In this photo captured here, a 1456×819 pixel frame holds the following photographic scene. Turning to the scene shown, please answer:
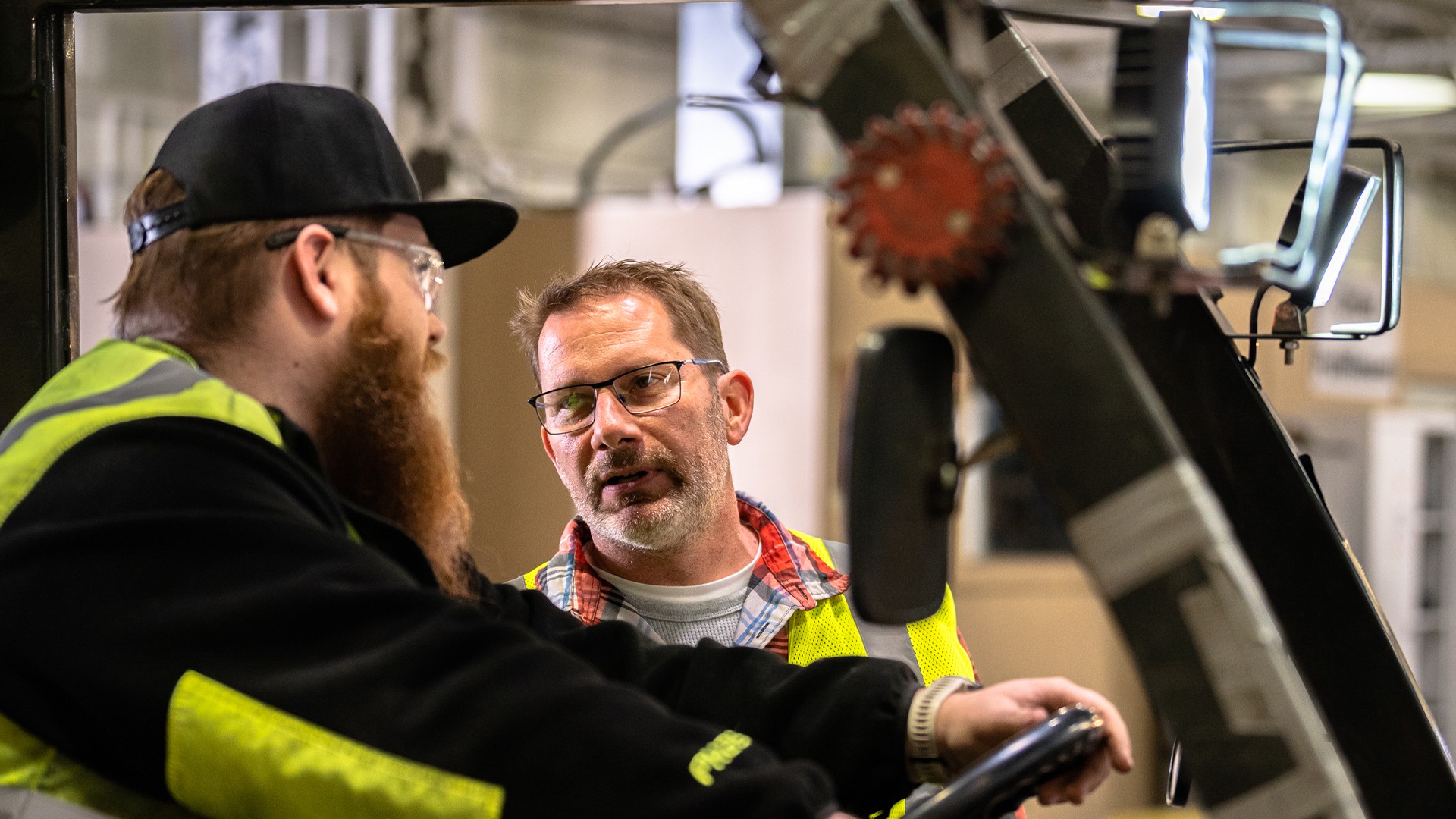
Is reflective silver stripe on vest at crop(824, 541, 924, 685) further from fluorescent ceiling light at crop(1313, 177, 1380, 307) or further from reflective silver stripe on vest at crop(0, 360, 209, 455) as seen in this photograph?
reflective silver stripe on vest at crop(0, 360, 209, 455)

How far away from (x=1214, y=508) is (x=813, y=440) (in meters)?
5.15

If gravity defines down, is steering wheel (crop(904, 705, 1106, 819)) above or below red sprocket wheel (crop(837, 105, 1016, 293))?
below

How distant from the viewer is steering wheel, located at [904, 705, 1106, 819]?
5.59ft

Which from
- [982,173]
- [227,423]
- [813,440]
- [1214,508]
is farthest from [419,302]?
[813,440]

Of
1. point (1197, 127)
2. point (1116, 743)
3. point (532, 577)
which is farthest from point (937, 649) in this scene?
point (1197, 127)

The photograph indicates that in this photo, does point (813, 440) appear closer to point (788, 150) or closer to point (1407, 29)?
point (788, 150)

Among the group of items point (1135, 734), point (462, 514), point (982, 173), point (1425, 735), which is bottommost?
point (1135, 734)

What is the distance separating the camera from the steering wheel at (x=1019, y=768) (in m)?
1.71

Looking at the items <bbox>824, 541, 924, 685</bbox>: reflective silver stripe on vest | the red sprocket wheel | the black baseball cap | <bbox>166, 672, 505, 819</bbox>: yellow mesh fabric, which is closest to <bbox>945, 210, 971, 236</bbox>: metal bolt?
the red sprocket wheel

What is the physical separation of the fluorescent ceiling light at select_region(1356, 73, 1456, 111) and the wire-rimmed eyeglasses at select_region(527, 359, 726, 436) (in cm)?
897

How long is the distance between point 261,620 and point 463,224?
916mm

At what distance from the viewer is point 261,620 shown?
1.55 m

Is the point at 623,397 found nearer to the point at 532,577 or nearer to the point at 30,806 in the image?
the point at 532,577

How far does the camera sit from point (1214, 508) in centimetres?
155
